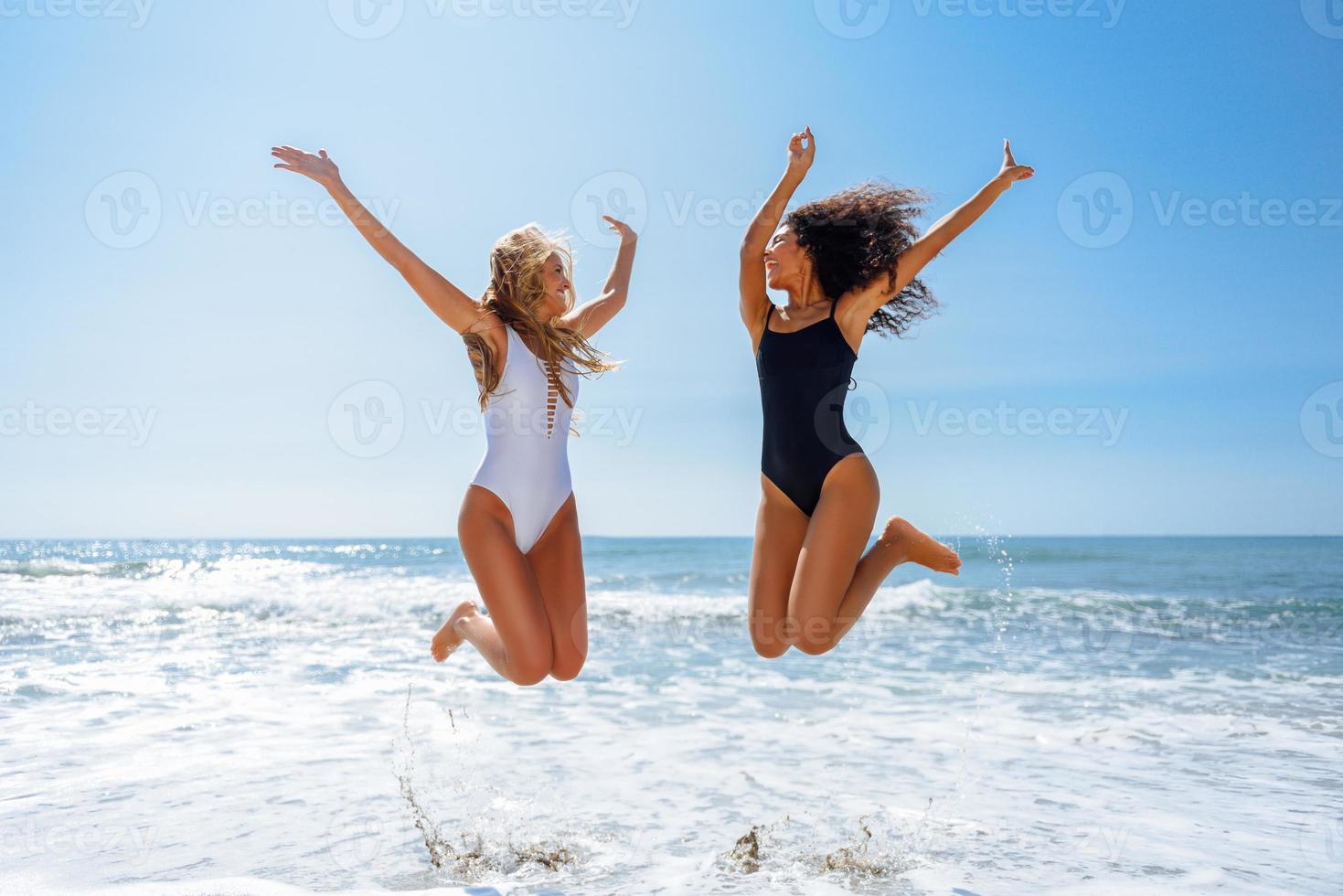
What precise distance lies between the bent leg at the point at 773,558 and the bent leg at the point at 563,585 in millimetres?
943

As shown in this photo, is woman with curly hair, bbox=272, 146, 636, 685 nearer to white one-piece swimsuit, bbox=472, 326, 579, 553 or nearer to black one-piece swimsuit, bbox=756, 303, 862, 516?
white one-piece swimsuit, bbox=472, 326, 579, 553

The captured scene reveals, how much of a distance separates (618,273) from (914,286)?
180cm

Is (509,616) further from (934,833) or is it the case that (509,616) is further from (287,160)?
(934,833)

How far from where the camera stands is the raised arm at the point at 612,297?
5168mm

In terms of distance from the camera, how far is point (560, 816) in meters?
5.76

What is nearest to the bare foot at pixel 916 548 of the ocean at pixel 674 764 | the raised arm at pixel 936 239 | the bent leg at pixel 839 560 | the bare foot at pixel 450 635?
the bent leg at pixel 839 560

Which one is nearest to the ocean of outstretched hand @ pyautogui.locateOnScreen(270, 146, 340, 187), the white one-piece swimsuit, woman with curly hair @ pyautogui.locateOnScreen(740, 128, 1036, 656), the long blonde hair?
woman with curly hair @ pyautogui.locateOnScreen(740, 128, 1036, 656)

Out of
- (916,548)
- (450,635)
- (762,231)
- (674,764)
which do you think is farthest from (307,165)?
(674,764)

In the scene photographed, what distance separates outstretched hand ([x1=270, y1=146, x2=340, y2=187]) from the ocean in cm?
347

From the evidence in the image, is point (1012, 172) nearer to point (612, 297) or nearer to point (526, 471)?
point (612, 297)

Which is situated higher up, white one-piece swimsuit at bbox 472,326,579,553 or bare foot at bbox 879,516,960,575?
white one-piece swimsuit at bbox 472,326,579,553

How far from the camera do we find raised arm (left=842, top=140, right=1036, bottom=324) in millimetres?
4508

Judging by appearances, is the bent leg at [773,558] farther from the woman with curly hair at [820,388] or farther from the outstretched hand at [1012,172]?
the outstretched hand at [1012,172]

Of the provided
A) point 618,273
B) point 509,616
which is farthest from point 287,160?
point 509,616
